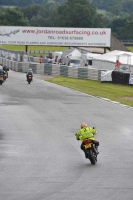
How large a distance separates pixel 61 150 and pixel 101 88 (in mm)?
25454

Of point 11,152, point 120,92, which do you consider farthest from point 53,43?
point 11,152

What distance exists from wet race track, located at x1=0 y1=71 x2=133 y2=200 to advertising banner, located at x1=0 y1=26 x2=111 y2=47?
37.1 metres

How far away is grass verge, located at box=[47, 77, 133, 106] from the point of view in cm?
3931

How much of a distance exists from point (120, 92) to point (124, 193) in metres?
28.8

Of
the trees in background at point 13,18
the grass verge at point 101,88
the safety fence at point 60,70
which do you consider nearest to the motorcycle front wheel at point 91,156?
the grass verge at point 101,88

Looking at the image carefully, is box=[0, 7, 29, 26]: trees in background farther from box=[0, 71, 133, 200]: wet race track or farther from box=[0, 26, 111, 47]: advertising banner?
box=[0, 71, 133, 200]: wet race track

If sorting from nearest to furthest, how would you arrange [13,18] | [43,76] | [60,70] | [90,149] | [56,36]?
1. [90,149]
2. [43,76]
3. [60,70]
4. [56,36]
5. [13,18]

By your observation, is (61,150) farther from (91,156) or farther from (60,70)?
(60,70)

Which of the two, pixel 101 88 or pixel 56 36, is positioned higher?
pixel 56 36

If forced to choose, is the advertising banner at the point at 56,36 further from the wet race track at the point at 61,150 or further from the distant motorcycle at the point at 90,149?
the distant motorcycle at the point at 90,149

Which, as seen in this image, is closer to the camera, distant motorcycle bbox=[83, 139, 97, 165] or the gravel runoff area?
distant motorcycle bbox=[83, 139, 97, 165]

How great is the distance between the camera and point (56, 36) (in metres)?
75.1

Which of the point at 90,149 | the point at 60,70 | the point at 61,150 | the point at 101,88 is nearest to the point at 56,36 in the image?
the point at 60,70

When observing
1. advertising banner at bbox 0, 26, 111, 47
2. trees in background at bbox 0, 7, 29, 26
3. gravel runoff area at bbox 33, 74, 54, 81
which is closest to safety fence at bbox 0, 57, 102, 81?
gravel runoff area at bbox 33, 74, 54, 81
